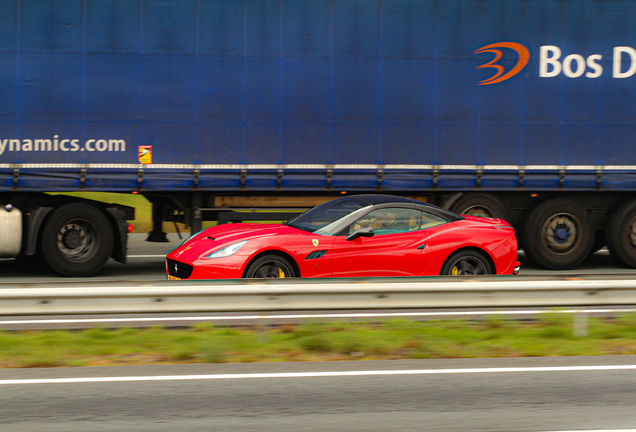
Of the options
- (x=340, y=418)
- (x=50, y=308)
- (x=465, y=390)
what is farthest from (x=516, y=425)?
(x=50, y=308)

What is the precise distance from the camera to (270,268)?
331 inches

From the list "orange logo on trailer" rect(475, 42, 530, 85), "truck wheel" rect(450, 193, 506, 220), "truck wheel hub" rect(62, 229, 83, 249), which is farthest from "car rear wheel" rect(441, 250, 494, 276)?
"truck wheel hub" rect(62, 229, 83, 249)

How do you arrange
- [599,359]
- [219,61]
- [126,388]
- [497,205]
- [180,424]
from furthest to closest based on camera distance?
[497,205] < [219,61] < [599,359] < [126,388] < [180,424]

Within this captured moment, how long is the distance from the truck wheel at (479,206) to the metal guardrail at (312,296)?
199 inches

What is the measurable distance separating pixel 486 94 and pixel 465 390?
749 centimetres

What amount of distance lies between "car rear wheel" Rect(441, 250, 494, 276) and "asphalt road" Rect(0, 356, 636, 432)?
310 centimetres

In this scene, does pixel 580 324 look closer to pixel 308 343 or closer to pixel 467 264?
pixel 467 264

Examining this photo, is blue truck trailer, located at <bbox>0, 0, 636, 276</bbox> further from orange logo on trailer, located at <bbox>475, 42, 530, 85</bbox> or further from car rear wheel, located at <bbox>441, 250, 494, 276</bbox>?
car rear wheel, located at <bbox>441, 250, 494, 276</bbox>

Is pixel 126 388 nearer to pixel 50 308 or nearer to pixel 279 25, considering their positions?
pixel 50 308

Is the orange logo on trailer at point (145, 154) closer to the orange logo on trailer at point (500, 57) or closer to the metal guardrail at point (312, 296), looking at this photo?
the metal guardrail at point (312, 296)

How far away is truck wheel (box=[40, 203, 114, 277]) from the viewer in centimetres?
1072

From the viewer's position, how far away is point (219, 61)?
35.9 feet

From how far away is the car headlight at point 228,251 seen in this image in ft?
27.3

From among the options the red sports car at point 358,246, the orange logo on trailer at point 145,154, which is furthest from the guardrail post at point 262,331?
the orange logo on trailer at point 145,154
